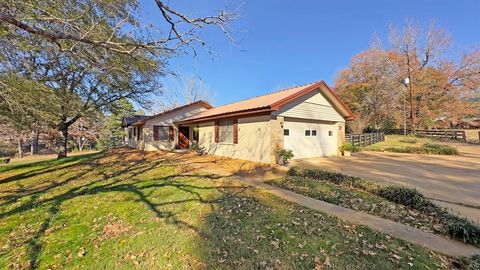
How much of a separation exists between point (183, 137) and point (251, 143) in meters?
10.4

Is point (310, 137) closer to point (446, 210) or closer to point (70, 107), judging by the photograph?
point (446, 210)

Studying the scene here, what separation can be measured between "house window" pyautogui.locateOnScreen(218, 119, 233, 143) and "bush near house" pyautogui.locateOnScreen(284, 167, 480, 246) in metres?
5.23

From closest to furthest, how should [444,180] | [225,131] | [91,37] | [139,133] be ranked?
1. [91,37]
2. [444,180]
3. [225,131]
4. [139,133]

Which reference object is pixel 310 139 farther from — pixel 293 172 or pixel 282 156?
pixel 293 172

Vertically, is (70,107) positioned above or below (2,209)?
above

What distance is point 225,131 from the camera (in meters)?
14.0

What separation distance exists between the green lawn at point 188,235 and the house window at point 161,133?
13.0 m

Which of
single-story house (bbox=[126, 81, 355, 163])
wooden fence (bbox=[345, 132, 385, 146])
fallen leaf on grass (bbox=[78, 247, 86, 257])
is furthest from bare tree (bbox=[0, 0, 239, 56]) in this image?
wooden fence (bbox=[345, 132, 385, 146])

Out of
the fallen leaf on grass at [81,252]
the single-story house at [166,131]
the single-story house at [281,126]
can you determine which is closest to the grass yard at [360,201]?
the single-story house at [281,126]

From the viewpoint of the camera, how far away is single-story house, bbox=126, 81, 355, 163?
35.9 feet

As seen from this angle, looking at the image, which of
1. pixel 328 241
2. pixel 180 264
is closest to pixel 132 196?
pixel 180 264

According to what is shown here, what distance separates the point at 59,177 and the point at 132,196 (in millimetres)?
6431

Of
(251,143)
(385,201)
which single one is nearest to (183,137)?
(251,143)

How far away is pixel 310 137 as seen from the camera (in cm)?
1349
